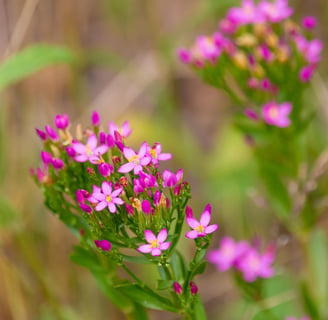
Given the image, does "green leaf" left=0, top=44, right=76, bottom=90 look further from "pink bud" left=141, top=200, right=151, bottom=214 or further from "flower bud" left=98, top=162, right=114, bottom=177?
"pink bud" left=141, top=200, right=151, bottom=214

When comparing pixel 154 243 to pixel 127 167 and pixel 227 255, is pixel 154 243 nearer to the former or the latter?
pixel 127 167

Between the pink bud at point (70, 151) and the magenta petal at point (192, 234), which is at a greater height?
the pink bud at point (70, 151)

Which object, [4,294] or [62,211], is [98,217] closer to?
[62,211]

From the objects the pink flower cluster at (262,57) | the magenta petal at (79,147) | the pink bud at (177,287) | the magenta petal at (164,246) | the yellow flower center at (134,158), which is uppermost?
the pink flower cluster at (262,57)

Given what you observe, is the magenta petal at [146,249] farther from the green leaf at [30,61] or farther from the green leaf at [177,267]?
the green leaf at [30,61]

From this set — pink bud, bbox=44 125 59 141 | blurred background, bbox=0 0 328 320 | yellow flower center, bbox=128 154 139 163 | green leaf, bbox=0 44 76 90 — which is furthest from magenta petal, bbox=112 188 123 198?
blurred background, bbox=0 0 328 320

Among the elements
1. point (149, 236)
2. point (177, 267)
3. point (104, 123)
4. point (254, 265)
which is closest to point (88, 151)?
point (149, 236)

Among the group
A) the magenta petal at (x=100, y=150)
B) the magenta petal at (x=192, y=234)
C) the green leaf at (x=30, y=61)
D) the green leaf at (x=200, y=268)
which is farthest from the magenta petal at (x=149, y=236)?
the green leaf at (x=30, y=61)
